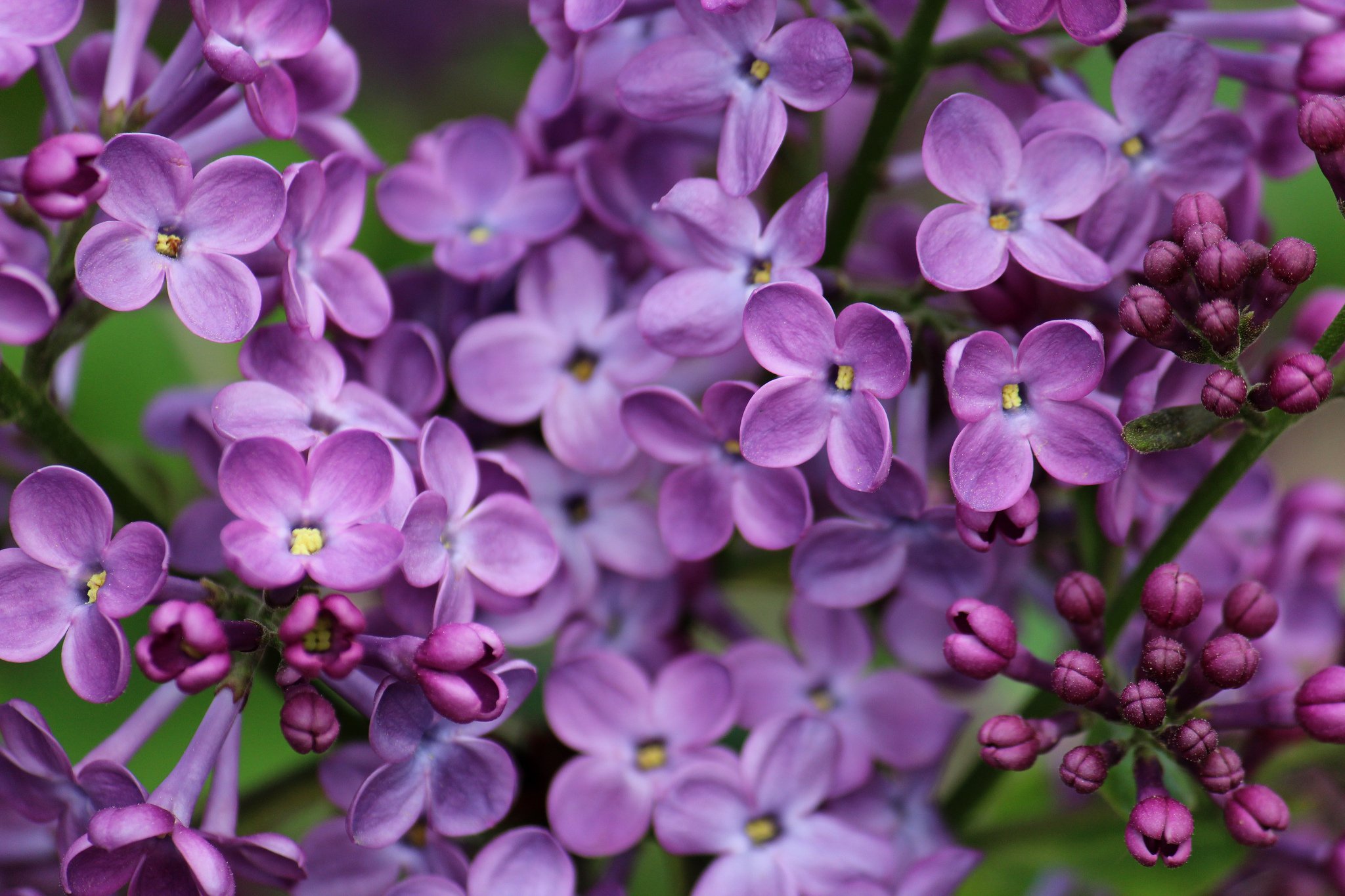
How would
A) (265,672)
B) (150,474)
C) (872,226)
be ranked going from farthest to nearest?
(872,226), (150,474), (265,672)

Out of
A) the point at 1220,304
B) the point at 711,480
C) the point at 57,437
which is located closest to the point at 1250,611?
the point at 1220,304

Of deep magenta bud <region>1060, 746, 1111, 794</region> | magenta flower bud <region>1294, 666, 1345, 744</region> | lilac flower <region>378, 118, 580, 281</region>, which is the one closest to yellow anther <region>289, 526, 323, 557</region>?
lilac flower <region>378, 118, 580, 281</region>

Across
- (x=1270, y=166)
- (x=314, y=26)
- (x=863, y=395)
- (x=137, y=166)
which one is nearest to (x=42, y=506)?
(x=137, y=166)

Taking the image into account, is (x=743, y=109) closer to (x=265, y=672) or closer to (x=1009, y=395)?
(x=1009, y=395)

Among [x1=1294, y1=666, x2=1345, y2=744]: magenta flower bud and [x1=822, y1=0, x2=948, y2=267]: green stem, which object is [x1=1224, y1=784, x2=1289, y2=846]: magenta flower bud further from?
[x1=822, y1=0, x2=948, y2=267]: green stem

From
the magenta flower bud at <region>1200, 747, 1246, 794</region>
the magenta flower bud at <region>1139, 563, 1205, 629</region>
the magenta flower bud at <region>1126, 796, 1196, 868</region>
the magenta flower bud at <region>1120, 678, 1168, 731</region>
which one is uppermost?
the magenta flower bud at <region>1139, 563, 1205, 629</region>

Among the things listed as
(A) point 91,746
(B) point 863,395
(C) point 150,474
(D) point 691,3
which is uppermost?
(D) point 691,3

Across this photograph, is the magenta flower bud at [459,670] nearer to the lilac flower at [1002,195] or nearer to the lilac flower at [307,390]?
the lilac flower at [307,390]

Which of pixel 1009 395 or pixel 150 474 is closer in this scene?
pixel 1009 395
